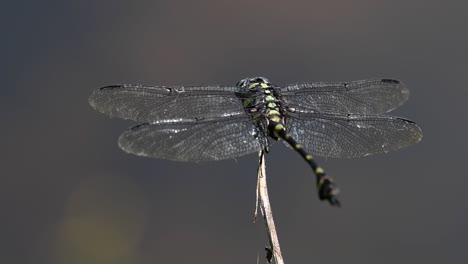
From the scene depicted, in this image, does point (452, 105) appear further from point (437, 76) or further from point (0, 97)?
point (0, 97)

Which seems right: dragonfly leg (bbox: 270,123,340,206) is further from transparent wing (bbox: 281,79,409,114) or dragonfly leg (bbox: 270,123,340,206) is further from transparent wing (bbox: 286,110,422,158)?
transparent wing (bbox: 281,79,409,114)

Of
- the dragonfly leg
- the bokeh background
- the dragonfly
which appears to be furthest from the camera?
the bokeh background

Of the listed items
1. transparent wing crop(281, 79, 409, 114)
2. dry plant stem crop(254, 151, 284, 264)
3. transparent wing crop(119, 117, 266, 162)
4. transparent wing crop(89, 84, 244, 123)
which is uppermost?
transparent wing crop(281, 79, 409, 114)

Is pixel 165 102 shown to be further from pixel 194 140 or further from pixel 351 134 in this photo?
pixel 351 134

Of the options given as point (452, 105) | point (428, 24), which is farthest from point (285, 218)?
point (428, 24)

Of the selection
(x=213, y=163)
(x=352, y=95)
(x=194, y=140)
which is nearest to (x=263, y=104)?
(x=194, y=140)

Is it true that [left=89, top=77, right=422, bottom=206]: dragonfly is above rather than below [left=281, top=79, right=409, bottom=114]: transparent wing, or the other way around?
below

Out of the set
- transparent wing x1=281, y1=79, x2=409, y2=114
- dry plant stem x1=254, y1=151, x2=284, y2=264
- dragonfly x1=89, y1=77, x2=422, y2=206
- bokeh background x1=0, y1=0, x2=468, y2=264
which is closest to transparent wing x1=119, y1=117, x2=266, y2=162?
dragonfly x1=89, y1=77, x2=422, y2=206
